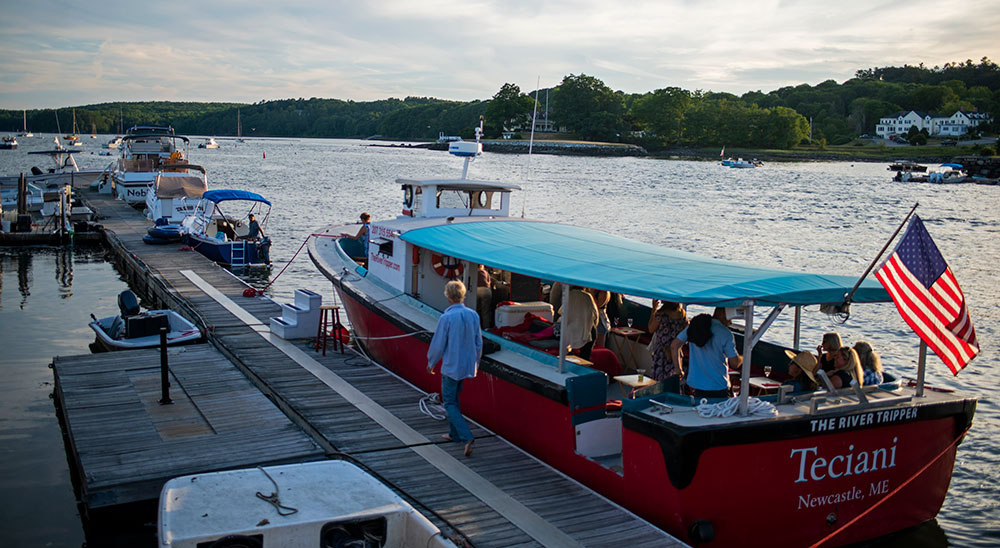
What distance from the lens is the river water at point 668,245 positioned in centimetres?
1018

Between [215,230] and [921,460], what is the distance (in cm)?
2433

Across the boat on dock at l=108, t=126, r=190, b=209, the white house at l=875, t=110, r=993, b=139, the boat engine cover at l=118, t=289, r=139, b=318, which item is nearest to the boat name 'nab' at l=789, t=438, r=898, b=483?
the boat engine cover at l=118, t=289, r=139, b=318

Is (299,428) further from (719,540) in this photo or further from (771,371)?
(771,371)

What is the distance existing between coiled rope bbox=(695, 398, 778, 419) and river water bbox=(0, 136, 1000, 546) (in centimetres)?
306

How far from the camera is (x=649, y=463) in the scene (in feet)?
23.3

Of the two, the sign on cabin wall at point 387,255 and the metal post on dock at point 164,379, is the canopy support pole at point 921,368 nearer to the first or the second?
the sign on cabin wall at point 387,255

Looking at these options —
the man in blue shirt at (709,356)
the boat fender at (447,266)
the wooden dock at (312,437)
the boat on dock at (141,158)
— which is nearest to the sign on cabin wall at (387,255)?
the boat fender at (447,266)

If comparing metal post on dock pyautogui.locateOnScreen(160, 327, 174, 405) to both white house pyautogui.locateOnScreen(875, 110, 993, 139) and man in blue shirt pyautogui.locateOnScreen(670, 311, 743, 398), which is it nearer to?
man in blue shirt pyautogui.locateOnScreen(670, 311, 743, 398)

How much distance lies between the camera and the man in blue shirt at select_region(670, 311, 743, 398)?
756 centimetres

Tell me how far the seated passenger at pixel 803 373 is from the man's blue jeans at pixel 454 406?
11.4ft

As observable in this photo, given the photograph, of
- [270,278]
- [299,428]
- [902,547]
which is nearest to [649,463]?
[902,547]

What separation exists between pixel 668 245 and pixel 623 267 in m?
24.8

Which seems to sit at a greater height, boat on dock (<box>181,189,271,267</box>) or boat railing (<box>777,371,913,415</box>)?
boat railing (<box>777,371,913,415</box>)

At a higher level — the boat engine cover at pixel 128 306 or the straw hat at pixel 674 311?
the straw hat at pixel 674 311
